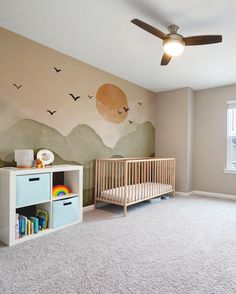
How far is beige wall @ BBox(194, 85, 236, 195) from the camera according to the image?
427cm

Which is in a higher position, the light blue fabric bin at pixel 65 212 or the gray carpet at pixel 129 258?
the light blue fabric bin at pixel 65 212

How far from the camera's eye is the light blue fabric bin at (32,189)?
85.7 inches

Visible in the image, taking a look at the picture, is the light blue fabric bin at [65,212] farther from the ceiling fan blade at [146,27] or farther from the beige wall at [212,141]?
the beige wall at [212,141]

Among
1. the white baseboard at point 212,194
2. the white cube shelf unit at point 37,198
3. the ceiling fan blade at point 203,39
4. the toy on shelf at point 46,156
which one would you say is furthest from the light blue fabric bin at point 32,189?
the white baseboard at point 212,194

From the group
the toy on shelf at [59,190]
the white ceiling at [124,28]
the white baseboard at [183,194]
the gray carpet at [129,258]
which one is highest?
the white ceiling at [124,28]

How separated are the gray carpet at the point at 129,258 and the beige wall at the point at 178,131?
5.18 ft

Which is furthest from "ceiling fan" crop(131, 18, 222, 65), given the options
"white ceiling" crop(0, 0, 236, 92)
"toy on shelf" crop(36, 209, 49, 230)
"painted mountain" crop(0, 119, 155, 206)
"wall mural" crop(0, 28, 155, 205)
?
"toy on shelf" crop(36, 209, 49, 230)

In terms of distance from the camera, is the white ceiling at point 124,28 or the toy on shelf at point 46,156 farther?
the toy on shelf at point 46,156

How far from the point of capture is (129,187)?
137 inches

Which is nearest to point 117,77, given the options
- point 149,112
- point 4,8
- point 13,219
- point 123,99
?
point 123,99

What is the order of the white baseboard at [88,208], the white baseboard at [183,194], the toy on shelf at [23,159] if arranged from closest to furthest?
the toy on shelf at [23,159] → the white baseboard at [88,208] → the white baseboard at [183,194]

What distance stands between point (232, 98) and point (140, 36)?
2626 millimetres

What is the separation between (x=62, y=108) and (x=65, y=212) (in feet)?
4.56

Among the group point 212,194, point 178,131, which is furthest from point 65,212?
point 212,194
